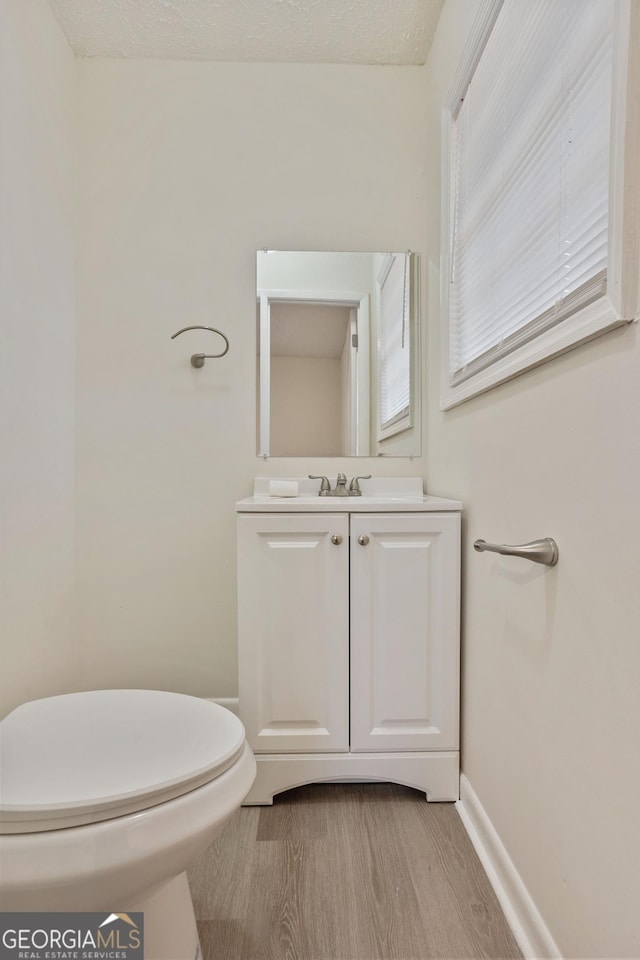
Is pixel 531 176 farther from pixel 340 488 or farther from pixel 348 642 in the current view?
pixel 348 642

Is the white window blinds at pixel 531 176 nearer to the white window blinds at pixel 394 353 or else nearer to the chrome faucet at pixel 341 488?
the white window blinds at pixel 394 353

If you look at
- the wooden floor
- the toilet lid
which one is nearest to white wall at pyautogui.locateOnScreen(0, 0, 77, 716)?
the toilet lid

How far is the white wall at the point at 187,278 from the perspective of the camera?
172cm

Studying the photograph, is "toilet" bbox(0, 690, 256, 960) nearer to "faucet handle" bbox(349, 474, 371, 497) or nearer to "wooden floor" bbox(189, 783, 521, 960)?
"wooden floor" bbox(189, 783, 521, 960)

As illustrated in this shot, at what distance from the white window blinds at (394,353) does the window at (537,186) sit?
0.92 feet

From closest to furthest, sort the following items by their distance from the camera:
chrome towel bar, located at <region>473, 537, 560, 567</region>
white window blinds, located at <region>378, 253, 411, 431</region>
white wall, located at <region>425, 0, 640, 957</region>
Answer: white wall, located at <region>425, 0, 640, 957</region>, chrome towel bar, located at <region>473, 537, 560, 567</region>, white window blinds, located at <region>378, 253, 411, 431</region>

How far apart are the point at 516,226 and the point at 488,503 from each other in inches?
24.7

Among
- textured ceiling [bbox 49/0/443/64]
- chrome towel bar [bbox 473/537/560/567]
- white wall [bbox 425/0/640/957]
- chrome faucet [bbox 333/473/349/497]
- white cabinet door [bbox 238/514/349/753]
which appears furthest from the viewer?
chrome faucet [bbox 333/473/349/497]

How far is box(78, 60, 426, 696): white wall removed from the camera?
1717 millimetres

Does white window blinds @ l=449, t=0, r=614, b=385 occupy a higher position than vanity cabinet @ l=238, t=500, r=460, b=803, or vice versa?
white window blinds @ l=449, t=0, r=614, b=385

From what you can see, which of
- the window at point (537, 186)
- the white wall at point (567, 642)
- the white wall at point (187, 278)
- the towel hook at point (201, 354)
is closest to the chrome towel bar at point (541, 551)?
the white wall at point (567, 642)

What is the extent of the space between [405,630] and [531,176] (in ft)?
3.63

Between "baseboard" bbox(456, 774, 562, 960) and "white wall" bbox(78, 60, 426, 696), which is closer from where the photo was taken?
"baseboard" bbox(456, 774, 562, 960)

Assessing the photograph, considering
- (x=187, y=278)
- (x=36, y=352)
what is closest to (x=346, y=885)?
(x=36, y=352)
